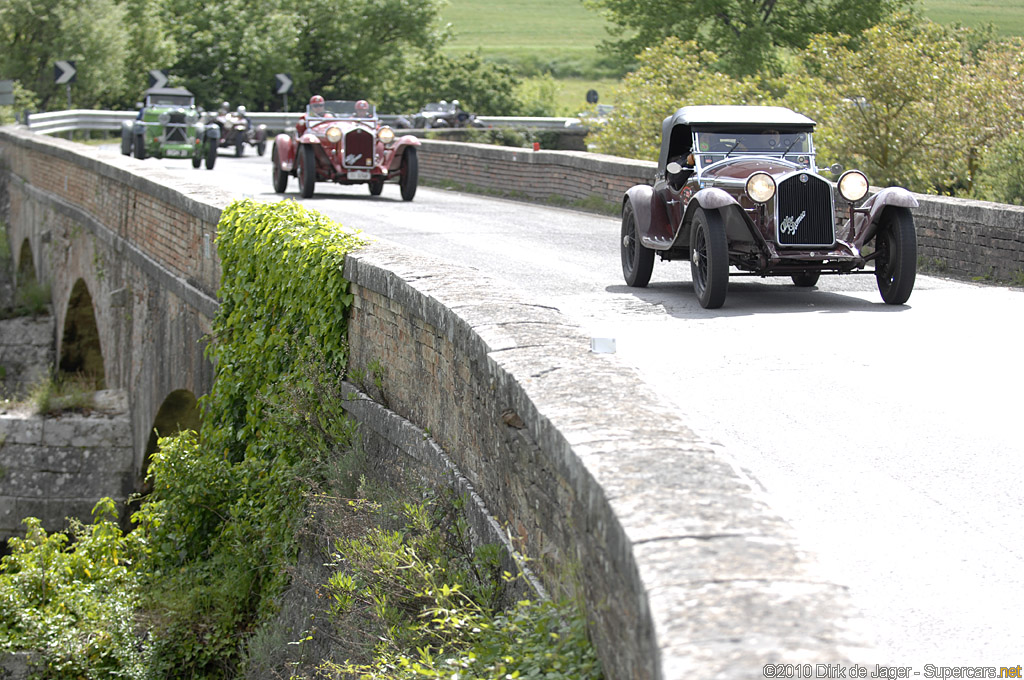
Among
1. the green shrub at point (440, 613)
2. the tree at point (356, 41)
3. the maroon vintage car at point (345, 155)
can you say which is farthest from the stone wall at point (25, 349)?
the tree at point (356, 41)

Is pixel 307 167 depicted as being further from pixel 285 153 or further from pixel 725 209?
pixel 725 209

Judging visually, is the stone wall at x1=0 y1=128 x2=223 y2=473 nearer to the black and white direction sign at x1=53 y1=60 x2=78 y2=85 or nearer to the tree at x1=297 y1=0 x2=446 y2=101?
the black and white direction sign at x1=53 y1=60 x2=78 y2=85

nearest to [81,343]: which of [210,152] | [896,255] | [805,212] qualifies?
[210,152]

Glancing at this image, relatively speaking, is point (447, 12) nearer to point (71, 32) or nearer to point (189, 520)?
point (71, 32)

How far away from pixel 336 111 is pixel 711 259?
1214 centimetres

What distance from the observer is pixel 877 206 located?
9.53m

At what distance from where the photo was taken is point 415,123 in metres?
44.2

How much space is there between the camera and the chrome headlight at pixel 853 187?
9820 mm

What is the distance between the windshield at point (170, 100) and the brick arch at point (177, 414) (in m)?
20.1

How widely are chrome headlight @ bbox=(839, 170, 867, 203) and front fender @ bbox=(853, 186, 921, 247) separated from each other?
0.11 m

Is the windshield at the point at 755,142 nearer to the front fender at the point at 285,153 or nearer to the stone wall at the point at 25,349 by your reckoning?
the front fender at the point at 285,153

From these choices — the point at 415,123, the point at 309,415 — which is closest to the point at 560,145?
the point at 415,123

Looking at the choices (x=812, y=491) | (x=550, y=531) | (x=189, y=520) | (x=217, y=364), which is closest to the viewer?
(x=550, y=531)

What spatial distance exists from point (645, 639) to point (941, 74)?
16.0m
